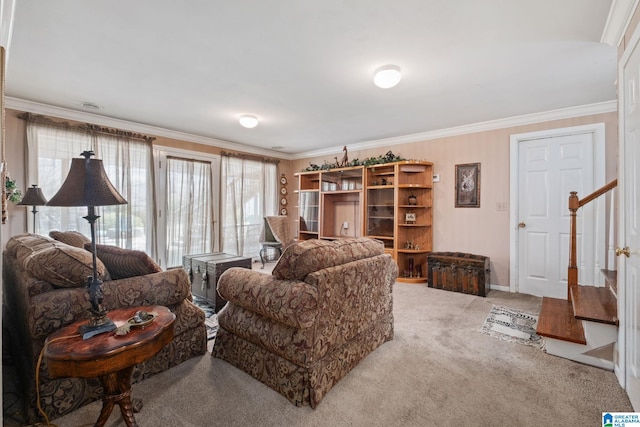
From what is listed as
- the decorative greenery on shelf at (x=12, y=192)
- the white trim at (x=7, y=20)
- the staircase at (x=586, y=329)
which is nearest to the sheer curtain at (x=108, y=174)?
the decorative greenery on shelf at (x=12, y=192)

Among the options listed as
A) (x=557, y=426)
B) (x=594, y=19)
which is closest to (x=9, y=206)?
(x=557, y=426)

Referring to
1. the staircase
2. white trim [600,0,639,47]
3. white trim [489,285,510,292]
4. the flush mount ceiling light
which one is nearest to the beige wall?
white trim [489,285,510,292]

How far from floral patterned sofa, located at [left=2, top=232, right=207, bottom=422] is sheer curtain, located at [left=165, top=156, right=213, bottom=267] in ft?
8.17

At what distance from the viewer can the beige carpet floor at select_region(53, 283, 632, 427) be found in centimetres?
161

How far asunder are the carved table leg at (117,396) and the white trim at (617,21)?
354 centimetres

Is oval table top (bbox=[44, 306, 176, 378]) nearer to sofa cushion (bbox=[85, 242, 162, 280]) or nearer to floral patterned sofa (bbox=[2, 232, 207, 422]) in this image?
floral patterned sofa (bbox=[2, 232, 207, 422])

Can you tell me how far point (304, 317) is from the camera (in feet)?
5.30

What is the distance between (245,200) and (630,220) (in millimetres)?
5410

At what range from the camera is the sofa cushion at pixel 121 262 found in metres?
1.95

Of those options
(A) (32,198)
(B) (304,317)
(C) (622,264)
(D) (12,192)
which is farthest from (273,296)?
(D) (12,192)

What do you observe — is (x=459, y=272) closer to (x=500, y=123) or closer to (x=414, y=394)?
(x=500, y=123)

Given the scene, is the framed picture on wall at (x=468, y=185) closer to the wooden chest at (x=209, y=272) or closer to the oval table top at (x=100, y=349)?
the wooden chest at (x=209, y=272)

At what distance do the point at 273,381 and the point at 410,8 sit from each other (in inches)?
101

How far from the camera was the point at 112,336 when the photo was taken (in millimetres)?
1366
